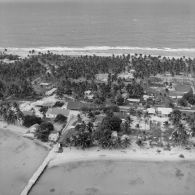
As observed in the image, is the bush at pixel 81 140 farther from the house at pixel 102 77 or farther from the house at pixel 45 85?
the house at pixel 102 77

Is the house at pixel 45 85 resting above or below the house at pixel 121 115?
above

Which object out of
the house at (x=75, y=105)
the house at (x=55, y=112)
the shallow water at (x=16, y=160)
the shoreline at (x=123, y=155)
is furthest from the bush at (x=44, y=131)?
the house at (x=75, y=105)

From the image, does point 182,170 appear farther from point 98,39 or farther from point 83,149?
point 98,39

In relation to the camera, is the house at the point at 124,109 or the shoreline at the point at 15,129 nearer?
the shoreline at the point at 15,129

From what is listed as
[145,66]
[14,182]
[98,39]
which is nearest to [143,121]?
[14,182]

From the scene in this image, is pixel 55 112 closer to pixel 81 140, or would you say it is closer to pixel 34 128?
pixel 34 128

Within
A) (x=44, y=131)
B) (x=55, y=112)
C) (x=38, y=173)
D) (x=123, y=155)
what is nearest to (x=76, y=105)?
(x=55, y=112)
